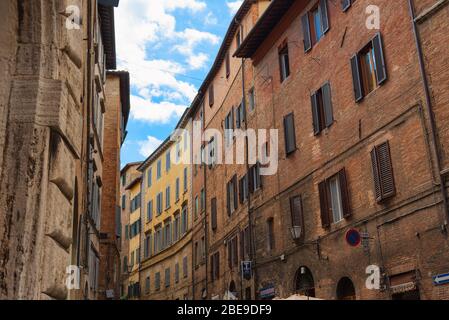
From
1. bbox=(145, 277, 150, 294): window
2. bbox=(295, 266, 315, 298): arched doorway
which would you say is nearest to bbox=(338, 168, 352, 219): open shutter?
bbox=(295, 266, 315, 298): arched doorway

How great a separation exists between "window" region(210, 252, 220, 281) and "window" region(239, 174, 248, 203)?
5180 mm

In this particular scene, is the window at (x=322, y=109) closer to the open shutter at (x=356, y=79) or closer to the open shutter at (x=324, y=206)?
the open shutter at (x=356, y=79)

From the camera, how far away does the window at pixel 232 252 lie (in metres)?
25.5

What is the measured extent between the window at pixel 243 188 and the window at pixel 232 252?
1.94 m

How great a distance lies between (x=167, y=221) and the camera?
43062 millimetres

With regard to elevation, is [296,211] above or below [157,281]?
below

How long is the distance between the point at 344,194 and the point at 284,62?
7294mm

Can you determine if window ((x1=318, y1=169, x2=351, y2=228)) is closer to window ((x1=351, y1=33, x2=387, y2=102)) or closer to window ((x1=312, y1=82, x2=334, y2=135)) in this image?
window ((x1=312, y1=82, x2=334, y2=135))

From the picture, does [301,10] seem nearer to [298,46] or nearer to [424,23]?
[298,46]

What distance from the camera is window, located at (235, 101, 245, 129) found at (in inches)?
1009

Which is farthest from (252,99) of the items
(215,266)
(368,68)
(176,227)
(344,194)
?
(176,227)

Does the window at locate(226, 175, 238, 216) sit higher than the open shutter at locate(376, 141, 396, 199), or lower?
higher

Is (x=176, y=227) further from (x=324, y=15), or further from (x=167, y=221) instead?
(x=324, y=15)

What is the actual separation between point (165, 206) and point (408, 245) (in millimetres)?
31815
